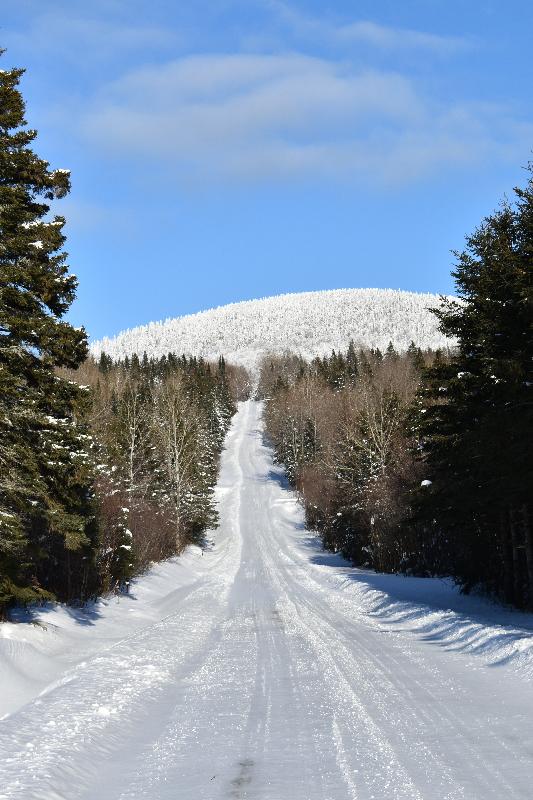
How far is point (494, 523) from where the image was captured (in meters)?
17.9

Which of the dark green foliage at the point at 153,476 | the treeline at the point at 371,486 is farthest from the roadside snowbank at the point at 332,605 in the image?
the dark green foliage at the point at 153,476

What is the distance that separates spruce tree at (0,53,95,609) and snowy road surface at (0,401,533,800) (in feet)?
8.69

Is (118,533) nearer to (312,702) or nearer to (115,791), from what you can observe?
(312,702)

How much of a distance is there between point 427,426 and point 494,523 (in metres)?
3.42

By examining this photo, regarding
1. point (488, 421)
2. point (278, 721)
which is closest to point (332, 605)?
point (488, 421)

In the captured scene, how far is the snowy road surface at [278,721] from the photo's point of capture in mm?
5570

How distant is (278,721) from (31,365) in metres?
8.17

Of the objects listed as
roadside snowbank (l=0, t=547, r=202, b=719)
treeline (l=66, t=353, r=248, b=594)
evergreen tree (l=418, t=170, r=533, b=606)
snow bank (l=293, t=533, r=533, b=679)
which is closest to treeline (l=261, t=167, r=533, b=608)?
evergreen tree (l=418, t=170, r=533, b=606)

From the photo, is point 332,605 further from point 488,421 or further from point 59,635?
point 59,635

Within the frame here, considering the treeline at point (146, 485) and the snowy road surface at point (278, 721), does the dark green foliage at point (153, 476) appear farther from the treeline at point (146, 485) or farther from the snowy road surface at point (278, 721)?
the snowy road surface at point (278, 721)

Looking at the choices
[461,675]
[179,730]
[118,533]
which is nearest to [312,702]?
[179,730]

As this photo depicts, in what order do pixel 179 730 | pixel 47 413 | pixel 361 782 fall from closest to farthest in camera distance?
1. pixel 361 782
2. pixel 179 730
3. pixel 47 413

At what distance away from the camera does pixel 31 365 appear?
12312mm

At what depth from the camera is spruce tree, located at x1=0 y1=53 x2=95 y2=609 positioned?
1110 cm
